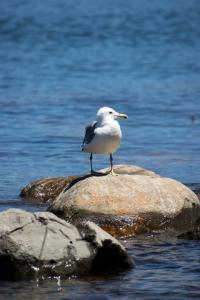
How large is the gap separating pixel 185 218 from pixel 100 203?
1026 millimetres

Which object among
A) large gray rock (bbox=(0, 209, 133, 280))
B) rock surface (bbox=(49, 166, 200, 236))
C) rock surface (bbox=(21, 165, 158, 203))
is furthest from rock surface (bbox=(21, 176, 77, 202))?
large gray rock (bbox=(0, 209, 133, 280))

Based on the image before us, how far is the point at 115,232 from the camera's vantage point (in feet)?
33.7

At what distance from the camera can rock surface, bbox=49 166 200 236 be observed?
33.8 ft

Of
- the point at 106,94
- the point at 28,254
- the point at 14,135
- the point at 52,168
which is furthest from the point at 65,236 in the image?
the point at 106,94

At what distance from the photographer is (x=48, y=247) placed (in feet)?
28.0

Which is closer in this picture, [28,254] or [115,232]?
[28,254]

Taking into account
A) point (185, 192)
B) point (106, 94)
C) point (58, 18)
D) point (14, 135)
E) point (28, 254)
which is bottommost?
point (28, 254)

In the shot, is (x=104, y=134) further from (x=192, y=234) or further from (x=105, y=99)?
(x=105, y=99)

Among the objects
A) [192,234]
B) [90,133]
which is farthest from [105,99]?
[192,234]

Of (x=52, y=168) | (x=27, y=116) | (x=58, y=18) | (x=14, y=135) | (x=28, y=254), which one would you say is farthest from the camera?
(x=58, y=18)

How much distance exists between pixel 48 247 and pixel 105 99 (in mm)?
14147

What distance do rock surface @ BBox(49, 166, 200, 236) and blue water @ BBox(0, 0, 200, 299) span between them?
0.52 meters

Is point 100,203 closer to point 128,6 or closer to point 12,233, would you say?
point 12,233

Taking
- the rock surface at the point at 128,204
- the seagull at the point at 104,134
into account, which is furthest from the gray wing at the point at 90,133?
the rock surface at the point at 128,204
